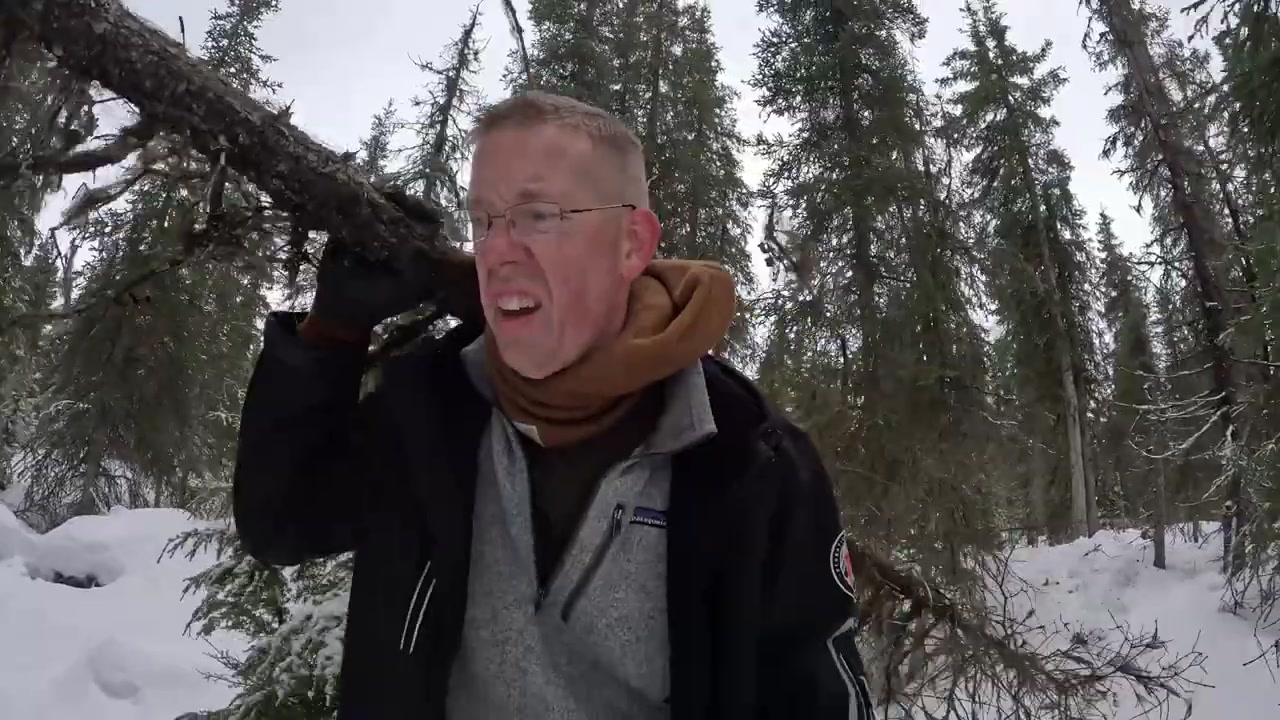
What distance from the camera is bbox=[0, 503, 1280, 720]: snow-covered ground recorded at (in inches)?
217

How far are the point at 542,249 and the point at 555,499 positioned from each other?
0.56 meters

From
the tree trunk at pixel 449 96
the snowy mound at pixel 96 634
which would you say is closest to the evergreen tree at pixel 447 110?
the tree trunk at pixel 449 96

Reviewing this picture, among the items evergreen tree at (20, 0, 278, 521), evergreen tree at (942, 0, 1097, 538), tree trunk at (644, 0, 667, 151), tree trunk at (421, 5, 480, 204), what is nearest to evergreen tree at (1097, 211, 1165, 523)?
evergreen tree at (942, 0, 1097, 538)

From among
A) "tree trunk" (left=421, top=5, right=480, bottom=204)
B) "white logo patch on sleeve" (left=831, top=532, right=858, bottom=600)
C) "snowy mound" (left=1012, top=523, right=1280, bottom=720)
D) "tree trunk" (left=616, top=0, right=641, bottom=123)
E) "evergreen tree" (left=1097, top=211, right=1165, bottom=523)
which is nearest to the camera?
"white logo patch on sleeve" (left=831, top=532, right=858, bottom=600)

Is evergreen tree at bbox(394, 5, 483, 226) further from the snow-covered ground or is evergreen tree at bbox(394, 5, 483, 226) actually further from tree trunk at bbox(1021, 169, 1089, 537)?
tree trunk at bbox(1021, 169, 1089, 537)

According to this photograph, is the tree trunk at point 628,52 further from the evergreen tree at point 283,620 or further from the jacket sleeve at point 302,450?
the jacket sleeve at point 302,450

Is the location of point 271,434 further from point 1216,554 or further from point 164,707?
point 1216,554

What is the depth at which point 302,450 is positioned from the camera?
1.68 metres

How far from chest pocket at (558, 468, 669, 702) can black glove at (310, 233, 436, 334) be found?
2.24ft

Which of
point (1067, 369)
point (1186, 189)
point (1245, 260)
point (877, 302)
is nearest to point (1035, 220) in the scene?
point (1067, 369)

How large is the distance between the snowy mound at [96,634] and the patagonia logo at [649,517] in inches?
149

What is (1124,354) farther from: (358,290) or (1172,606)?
(358,290)

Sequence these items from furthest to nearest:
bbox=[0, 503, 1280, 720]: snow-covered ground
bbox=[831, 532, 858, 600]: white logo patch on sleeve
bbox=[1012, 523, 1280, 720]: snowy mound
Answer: bbox=[1012, 523, 1280, 720]: snowy mound < bbox=[0, 503, 1280, 720]: snow-covered ground < bbox=[831, 532, 858, 600]: white logo patch on sleeve

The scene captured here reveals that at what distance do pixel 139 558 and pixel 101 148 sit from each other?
8.50m
